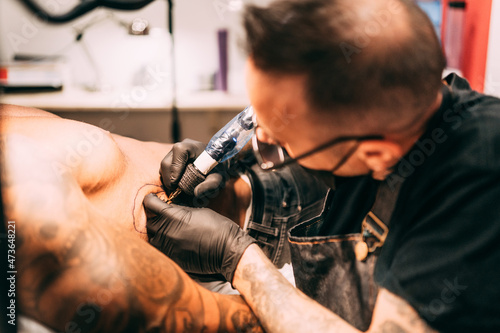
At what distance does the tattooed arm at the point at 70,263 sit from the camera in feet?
2.29

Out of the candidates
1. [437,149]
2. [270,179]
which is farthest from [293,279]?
[437,149]

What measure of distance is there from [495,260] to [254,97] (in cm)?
57

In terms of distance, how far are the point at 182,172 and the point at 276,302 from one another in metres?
0.51

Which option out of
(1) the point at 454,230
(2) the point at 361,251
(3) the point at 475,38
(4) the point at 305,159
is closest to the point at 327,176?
(4) the point at 305,159

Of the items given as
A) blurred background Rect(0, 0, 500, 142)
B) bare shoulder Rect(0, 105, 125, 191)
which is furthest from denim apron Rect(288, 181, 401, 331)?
blurred background Rect(0, 0, 500, 142)

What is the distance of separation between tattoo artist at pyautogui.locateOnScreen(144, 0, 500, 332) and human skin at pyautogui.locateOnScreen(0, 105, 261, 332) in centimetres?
24

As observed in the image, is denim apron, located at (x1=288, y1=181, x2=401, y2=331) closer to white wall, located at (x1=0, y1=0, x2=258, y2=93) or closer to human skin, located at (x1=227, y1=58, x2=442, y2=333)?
human skin, located at (x1=227, y1=58, x2=442, y2=333)

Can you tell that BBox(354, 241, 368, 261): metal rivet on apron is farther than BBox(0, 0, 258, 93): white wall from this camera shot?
No

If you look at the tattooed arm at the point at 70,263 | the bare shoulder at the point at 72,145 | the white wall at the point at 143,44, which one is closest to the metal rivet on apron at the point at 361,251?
the tattooed arm at the point at 70,263

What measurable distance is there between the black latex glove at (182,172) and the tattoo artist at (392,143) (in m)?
0.34

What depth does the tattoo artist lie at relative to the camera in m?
0.65

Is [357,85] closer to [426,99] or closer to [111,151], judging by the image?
[426,99]

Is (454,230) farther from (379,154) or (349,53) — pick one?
(349,53)

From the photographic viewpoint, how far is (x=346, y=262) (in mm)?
957
